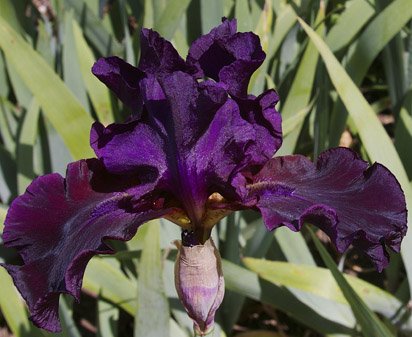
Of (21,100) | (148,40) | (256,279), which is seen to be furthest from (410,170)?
(21,100)

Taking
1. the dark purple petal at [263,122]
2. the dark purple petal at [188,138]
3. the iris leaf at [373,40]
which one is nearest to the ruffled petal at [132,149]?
the dark purple petal at [188,138]

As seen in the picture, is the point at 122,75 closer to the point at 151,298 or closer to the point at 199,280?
the point at 199,280

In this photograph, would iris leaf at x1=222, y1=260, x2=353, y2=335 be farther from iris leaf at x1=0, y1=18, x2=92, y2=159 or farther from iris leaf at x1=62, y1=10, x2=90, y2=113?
iris leaf at x1=62, y1=10, x2=90, y2=113

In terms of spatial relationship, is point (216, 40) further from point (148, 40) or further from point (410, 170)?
point (410, 170)

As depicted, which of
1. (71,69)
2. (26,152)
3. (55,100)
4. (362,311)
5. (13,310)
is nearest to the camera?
(362,311)

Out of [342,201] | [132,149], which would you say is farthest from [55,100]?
[342,201]

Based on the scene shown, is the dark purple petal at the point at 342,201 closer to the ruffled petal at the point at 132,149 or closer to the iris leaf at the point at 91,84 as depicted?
the ruffled petal at the point at 132,149
